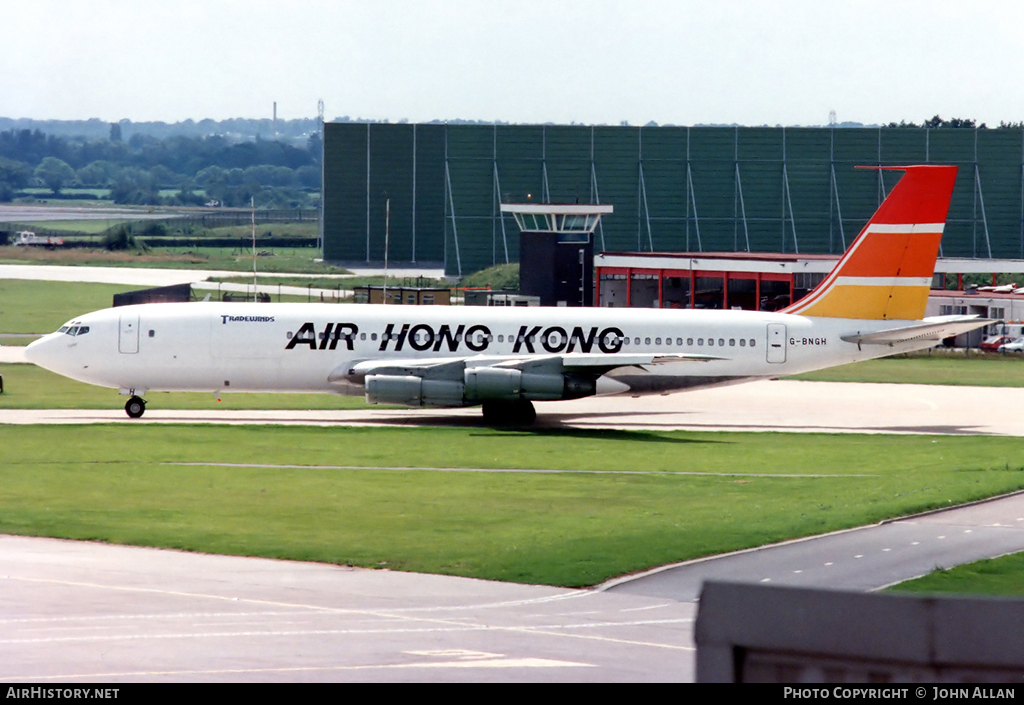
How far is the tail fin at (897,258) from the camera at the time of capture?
52.3 meters

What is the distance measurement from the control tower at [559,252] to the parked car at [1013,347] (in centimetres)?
A: 2659

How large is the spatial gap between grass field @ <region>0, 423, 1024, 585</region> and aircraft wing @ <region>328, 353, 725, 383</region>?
2360 mm

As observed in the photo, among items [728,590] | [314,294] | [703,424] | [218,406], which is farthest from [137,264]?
[728,590]

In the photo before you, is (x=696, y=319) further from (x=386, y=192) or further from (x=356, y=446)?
(x=386, y=192)

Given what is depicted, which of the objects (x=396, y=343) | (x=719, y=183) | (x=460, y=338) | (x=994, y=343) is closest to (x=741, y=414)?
(x=460, y=338)

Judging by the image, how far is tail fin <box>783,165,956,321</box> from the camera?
52.3 m

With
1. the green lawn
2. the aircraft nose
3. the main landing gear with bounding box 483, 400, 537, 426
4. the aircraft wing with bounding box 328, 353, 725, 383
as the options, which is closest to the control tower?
the green lawn

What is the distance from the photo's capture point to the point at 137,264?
157625 millimetres

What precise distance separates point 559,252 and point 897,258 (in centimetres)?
3950

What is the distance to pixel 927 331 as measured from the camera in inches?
1975

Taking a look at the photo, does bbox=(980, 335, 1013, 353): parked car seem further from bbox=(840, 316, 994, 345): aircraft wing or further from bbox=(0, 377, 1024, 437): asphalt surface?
bbox=(840, 316, 994, 345): aircraft wing

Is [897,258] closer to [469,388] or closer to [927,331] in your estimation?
[927,331]

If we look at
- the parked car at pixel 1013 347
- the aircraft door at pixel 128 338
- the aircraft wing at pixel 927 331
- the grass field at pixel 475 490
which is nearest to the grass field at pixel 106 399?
the aircraft door at pixel 128 338

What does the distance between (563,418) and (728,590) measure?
45.7m
